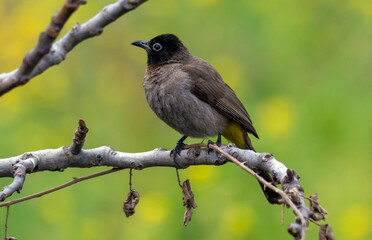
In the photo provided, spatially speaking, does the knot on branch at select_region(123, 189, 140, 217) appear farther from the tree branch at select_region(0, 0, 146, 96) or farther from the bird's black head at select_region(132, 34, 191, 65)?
the bird's black head at select_region(132, 34, 191, 65)

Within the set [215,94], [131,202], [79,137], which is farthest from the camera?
[215,94]

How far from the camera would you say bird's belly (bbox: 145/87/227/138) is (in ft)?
12.3

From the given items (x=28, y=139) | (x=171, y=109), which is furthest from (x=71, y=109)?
(x=171, y=109)

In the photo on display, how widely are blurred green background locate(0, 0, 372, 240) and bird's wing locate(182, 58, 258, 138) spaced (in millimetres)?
701

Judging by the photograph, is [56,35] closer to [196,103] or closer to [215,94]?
[196,103]

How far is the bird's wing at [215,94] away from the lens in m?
3.88

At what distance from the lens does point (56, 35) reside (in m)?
1.46

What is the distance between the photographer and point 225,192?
14.4ft

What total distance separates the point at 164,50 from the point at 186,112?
0.71 meters

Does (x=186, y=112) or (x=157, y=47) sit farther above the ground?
(x=157, y=47)

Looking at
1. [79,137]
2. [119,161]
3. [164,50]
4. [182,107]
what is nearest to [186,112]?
[182,107]

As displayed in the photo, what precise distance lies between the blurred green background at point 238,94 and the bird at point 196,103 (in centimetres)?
63

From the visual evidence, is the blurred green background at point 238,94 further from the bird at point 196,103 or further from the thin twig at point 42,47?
the thin twig at point 42,47

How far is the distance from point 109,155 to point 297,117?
9.47ft
